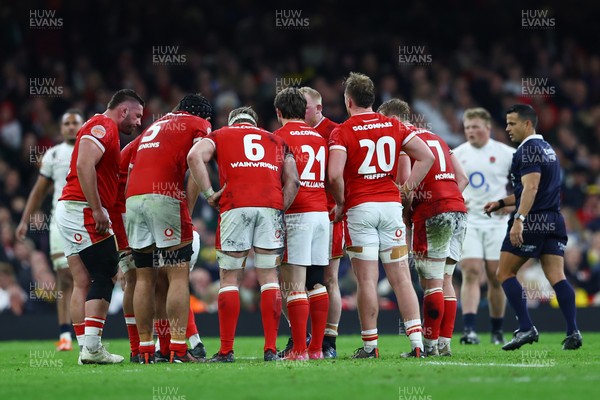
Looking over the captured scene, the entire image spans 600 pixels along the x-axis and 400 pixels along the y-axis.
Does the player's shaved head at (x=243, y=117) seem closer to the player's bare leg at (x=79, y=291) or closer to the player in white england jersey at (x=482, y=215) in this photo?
the player's bare leg at (x=79, y=291)

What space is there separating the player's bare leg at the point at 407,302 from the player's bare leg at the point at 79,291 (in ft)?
10.1

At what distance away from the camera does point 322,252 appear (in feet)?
32.1

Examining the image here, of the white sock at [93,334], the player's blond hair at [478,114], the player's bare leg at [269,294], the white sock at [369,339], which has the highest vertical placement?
the player's blond hair at [478,114]

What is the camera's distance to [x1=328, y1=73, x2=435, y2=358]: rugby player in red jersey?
9.63 m

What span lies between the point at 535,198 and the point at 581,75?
12.2 m

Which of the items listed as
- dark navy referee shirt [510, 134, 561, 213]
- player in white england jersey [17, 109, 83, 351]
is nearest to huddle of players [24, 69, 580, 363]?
dark navy referee shirt [510, 134, 561, 213]

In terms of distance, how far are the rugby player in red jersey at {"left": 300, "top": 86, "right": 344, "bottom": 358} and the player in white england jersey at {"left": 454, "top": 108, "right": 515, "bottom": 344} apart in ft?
10.2

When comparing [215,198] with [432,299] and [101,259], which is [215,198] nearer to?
[101,259]

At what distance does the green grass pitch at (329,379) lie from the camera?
6.88m

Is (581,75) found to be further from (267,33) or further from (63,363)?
(63,363)

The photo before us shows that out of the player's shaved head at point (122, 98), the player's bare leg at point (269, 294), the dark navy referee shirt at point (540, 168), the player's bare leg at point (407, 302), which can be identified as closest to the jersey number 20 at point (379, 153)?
the player's bare leg at point (407, 302)

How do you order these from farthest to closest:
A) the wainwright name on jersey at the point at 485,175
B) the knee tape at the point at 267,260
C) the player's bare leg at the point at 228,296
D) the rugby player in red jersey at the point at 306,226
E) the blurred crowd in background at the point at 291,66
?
the blurred crowd in background at the point at 291,66 < the wainwright name on jersey at the point at 485,175 < the rugby player in red jersey at the point at 306,226 < the knee tape at the point at 267,260 < the player's bare leg at the point at 228,296

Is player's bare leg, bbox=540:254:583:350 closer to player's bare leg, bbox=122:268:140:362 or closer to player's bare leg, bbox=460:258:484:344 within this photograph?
player's bare leg, bbox=460:258:484:344

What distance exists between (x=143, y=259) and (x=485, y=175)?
559 centimetres
